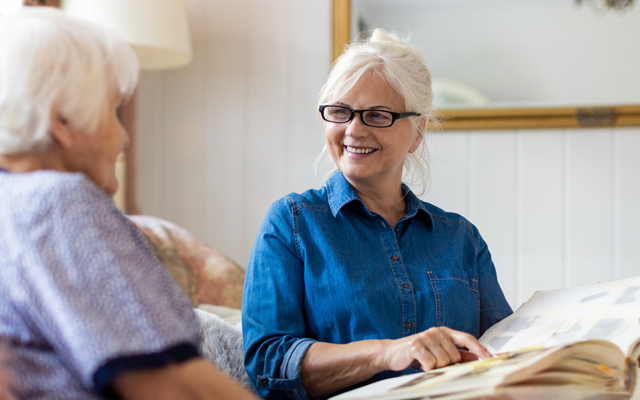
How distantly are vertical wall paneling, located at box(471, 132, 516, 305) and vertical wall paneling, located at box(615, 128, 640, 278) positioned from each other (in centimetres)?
34

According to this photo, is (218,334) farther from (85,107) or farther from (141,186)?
(141,186)

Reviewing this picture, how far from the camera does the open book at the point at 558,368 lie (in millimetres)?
547

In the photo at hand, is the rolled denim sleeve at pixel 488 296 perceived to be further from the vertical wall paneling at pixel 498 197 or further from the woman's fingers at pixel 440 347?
the vertical wall paneling at pixel 498 197

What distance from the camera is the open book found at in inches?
21.5

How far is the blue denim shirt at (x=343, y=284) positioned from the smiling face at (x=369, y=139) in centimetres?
5

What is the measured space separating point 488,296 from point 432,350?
403 millimetres

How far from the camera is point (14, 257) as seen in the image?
0.47 meters

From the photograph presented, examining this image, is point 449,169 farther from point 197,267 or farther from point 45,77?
point 45,77

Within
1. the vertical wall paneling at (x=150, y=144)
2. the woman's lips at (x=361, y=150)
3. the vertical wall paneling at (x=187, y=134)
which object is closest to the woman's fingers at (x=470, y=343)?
the woman's lips at (x=361, y=150)

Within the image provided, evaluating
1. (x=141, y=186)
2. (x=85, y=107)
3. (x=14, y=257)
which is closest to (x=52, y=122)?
(x=85, y=107)

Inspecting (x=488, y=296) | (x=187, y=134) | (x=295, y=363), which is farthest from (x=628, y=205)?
(x=187, y=134)

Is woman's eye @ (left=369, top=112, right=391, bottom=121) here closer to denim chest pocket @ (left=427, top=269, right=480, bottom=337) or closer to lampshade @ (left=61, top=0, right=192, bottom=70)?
denim chest pocket @ (left=427, top=269, right=480, bottom=337)

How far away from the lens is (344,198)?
1.06 meters

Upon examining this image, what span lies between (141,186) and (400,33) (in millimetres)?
1180
